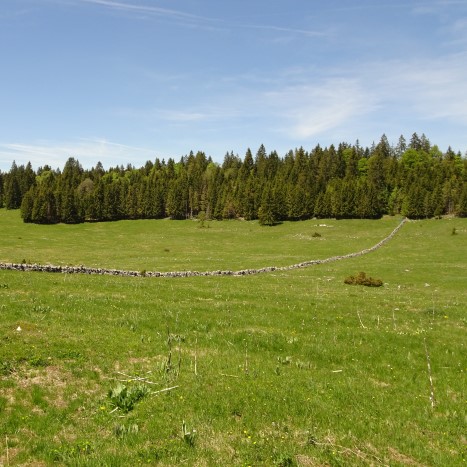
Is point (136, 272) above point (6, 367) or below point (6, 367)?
below

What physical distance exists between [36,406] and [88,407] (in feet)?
4.55

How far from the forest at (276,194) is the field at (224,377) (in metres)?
107

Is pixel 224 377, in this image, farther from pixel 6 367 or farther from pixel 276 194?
pixel 276 194

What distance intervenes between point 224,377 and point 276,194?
127053 millimetres

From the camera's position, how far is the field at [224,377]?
9688mm

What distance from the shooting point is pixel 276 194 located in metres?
139

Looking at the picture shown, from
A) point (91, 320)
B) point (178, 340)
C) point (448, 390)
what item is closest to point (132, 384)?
point (178, 340)

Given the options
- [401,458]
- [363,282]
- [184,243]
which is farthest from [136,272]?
[184,243]

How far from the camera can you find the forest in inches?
5281

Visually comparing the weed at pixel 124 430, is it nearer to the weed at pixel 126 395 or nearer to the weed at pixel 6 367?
the weed at pixel 126 395

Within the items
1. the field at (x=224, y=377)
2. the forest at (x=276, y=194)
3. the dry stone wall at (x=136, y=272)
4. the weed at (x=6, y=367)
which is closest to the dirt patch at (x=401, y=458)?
the field at (x=224, y=377)

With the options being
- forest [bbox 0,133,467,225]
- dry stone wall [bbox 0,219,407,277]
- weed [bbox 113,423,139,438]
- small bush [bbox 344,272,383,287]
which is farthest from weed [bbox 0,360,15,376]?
forest [bbox 0,133,467,225]

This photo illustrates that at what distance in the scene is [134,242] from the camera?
102375 millimetres

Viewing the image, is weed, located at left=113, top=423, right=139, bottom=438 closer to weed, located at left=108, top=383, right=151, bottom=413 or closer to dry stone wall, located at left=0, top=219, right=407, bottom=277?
weed, located at left=108, top=383, right=151, bottom=413
